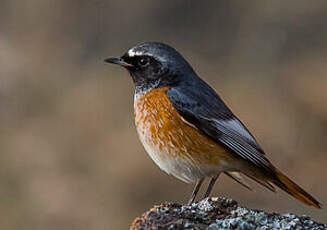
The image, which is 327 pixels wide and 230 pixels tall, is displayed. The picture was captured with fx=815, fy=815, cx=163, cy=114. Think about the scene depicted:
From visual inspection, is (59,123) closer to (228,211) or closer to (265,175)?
(265,175)

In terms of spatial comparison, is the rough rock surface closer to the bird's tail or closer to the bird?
the bird

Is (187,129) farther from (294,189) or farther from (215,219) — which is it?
(215,219)

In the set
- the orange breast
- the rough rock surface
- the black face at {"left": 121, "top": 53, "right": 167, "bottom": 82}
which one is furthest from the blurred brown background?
the rough rock surface

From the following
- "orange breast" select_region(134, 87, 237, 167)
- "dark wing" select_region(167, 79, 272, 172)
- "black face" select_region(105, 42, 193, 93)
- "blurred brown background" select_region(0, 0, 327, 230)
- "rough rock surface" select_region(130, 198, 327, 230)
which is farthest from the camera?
"blurred brown background" select_region(0, 0, 327, 230)

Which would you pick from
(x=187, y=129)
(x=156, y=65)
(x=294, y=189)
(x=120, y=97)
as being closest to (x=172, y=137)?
(x=187, y=129)

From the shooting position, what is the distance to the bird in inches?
307

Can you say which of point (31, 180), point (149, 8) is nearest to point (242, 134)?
point (31, 180)

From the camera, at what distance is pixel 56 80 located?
17297 millimetres

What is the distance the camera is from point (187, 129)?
789 cm

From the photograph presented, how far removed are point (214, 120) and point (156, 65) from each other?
851mm

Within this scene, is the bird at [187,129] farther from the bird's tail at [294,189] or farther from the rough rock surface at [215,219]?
the rough rock surface at [215,219]

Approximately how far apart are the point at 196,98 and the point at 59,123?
313 inches

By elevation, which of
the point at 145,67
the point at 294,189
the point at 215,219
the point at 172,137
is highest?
the point at 145,67

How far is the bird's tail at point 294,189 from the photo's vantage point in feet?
25.5
